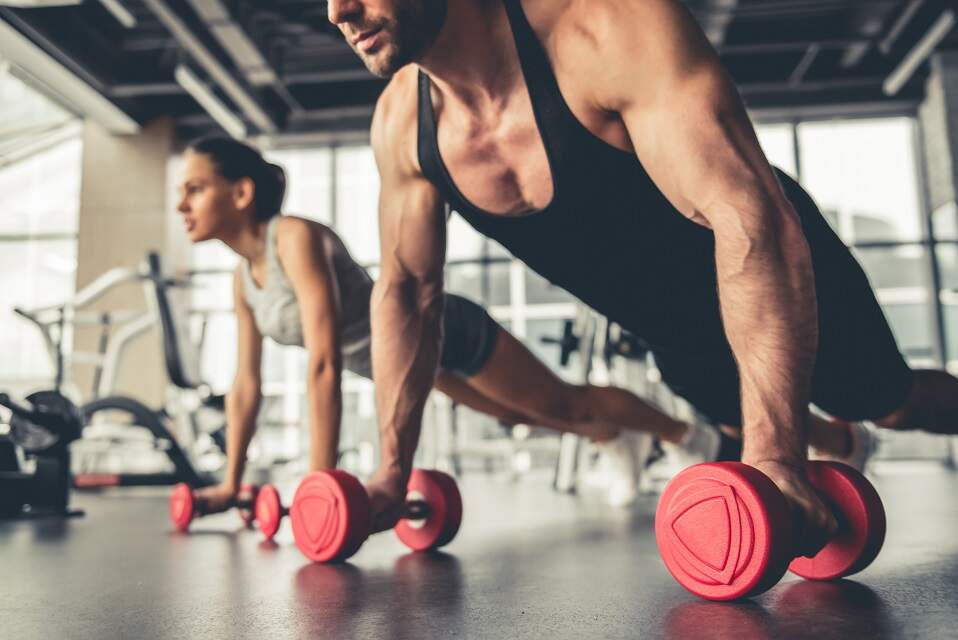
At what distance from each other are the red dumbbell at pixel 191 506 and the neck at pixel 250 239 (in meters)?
0.53

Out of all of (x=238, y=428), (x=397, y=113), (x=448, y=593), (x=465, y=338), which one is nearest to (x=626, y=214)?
(x=397, y=113)

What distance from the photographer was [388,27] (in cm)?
103

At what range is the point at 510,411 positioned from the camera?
90.3 inches

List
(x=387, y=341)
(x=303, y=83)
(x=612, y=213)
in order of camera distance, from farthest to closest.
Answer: (x=303, y=83) < (x=387, y=341) < (x=612, y=213)

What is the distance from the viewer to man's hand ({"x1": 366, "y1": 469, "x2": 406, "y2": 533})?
1.21 m

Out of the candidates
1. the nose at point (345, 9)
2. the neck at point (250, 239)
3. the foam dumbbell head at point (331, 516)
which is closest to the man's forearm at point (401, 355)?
the foam dumbbell head at point (331, 516)

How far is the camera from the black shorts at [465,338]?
180 cm

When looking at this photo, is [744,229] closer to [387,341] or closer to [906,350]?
[387,341]

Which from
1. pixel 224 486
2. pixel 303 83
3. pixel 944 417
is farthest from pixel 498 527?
pixel 303 83

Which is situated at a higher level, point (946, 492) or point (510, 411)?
point (510, 411)

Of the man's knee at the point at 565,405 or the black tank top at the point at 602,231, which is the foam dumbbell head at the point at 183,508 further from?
the black tank top at the point at 602,231

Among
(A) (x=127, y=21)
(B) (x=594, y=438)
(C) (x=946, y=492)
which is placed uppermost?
(A) (x=127, y=21)

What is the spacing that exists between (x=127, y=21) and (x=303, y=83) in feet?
8.29

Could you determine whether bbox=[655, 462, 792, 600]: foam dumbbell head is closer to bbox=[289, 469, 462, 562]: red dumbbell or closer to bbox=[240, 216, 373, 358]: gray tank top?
bbox=[289, 469, 462, 562]: red dumbbell
